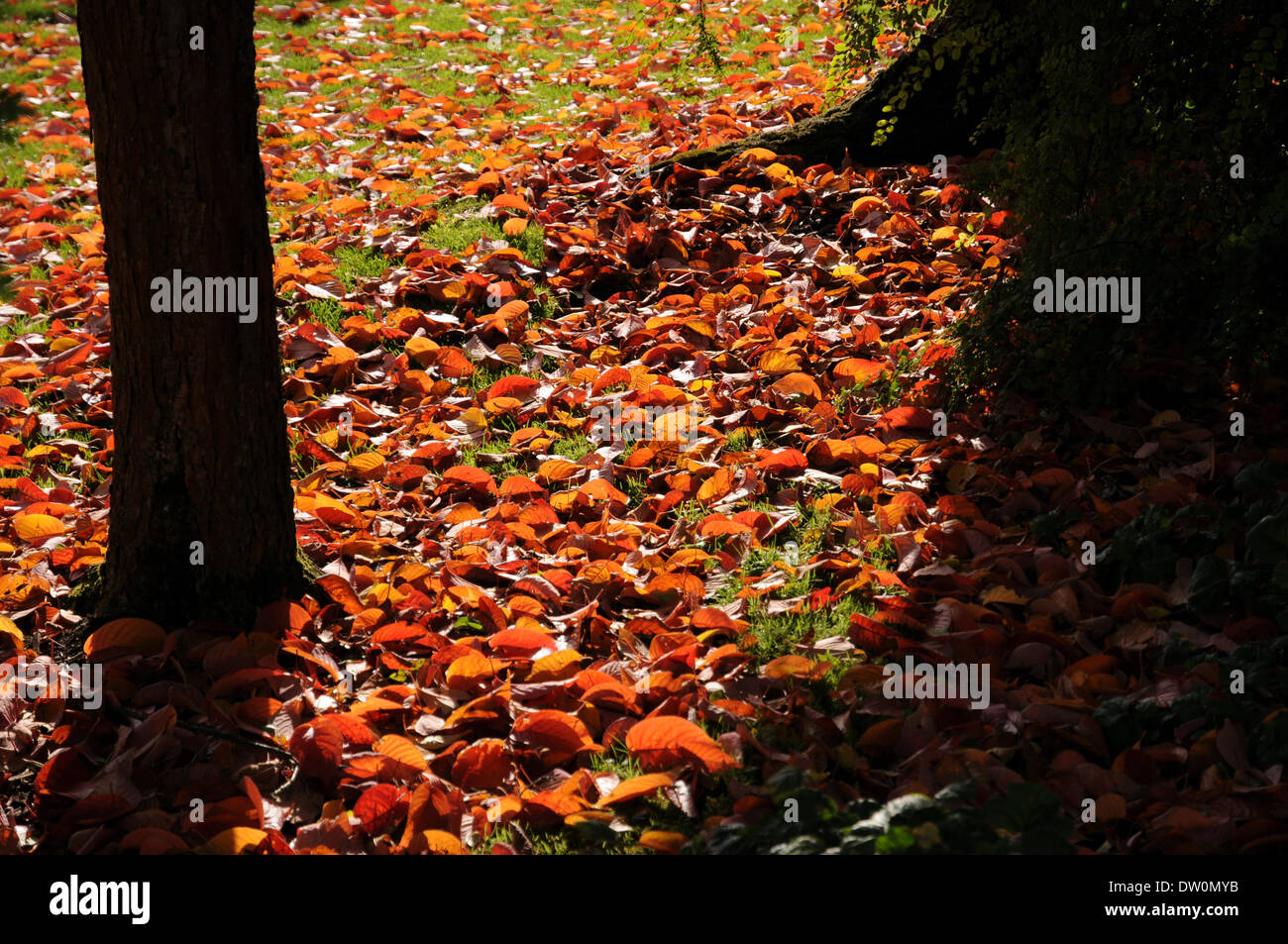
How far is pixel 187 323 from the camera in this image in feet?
10.2

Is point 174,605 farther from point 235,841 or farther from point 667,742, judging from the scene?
point 667,742

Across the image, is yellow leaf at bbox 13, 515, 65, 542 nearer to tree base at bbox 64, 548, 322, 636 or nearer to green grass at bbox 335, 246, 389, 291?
tree base at bbox 64, 548, 322, 636

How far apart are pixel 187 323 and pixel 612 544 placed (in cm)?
136

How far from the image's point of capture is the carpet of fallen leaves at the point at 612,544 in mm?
2629

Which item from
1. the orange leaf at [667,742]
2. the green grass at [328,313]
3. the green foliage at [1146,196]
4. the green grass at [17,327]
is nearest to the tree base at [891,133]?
the green foliage at [1146,196]

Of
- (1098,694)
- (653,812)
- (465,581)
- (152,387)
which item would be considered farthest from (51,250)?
(1098,694)

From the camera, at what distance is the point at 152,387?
10.3ft

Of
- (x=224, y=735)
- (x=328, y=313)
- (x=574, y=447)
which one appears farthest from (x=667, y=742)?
(x=328, y=313)

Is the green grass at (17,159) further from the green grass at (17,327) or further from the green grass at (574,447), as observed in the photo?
the green grass at (574,447)

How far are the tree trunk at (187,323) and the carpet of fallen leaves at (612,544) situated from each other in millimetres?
220

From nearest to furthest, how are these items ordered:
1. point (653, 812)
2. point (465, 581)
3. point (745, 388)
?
point (653, 812) < point (465, 581) < point (745, 388)

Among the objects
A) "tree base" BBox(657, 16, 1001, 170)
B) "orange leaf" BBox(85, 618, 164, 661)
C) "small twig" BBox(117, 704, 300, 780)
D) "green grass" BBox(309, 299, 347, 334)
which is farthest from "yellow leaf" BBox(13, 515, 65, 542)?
"tree base" BBox(657, 16, 1001, 170)
